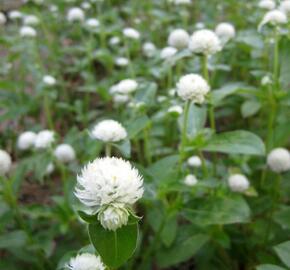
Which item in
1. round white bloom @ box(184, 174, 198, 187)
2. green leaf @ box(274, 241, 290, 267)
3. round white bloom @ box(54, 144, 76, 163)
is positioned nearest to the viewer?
green leaf @ box(274, 241, 290, 267)

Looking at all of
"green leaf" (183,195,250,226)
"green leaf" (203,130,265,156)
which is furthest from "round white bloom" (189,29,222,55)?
"green leaf" (183,195,250,226)

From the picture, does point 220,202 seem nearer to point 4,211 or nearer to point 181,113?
point 181,113

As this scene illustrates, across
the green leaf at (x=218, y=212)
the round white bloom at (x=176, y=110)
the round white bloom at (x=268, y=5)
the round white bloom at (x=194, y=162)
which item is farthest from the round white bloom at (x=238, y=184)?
the round white bloom at (x=268, y=5)

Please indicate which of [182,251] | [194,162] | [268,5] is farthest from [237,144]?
[268,5]

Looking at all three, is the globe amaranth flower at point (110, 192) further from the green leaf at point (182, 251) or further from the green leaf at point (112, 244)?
the green leaf at point (182, 251)

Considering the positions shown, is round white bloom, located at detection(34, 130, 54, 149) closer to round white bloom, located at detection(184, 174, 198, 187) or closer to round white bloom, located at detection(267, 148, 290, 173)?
round white bloom, located at detection(184, 174, 198, 187)

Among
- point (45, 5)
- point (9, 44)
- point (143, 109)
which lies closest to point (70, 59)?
point (45, 5)
